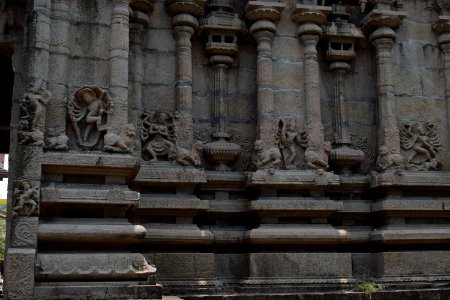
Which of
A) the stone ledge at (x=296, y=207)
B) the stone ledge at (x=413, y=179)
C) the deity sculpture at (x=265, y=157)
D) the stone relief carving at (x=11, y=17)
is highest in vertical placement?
the stone relief carving at (x=11, y=17)

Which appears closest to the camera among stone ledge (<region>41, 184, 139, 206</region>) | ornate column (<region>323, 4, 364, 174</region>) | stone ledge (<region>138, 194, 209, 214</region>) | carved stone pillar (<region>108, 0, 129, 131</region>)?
stone ledge (<region>41, 184, 139, 206</region>)

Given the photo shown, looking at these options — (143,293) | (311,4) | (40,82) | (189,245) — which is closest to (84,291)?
(143,293)

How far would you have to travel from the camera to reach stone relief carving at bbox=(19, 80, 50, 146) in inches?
375

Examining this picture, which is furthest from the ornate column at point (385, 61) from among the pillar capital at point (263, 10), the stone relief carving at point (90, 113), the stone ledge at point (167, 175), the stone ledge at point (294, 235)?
the stone relief carving at point (90, 113)

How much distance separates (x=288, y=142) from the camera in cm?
1198

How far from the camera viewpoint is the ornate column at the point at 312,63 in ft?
39.7

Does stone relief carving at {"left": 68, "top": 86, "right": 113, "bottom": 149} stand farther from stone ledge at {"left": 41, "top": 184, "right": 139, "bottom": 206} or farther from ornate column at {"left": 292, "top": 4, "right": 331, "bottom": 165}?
ornate column at {"left": 292, "top": 4, "right": 331, "bottom": 165}

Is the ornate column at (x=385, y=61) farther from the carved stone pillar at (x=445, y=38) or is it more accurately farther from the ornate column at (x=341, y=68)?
the carved stone pillar at (x=445, y=38)

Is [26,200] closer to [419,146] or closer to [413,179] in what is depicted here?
[413,179]

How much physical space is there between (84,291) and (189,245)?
2.58 m

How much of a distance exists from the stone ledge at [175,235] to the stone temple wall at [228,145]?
36mm

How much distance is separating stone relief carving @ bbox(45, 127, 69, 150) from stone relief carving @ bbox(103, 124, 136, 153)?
0.65m

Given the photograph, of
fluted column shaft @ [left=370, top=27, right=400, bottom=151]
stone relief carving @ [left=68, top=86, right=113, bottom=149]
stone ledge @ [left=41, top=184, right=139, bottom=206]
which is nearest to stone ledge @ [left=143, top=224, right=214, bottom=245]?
stone ledge @ [left=41, top=184, right=139, bottom=206]

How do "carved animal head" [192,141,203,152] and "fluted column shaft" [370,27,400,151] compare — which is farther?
"fluted column shaft" [370,27,400,151]
